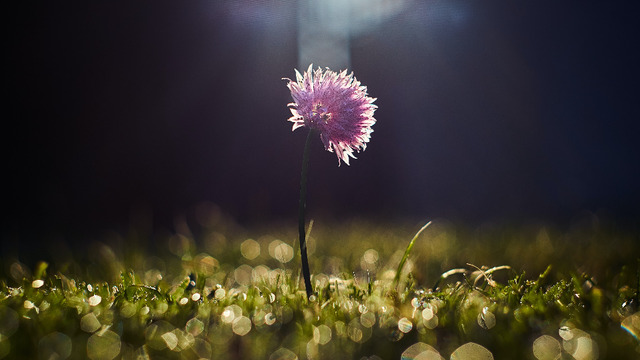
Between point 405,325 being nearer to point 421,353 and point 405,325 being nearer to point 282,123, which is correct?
point 421,353

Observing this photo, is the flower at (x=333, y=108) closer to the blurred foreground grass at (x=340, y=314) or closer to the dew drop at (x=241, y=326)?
the blurred foreground grass at (x=340, y=314)

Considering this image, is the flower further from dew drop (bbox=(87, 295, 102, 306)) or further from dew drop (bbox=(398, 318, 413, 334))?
dew drop (bbox=(87, 295, 102, 306))

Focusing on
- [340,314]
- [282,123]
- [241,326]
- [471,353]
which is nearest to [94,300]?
[241,326]

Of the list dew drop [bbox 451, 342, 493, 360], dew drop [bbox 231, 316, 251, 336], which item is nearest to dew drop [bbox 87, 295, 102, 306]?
dew drop [bbox 231, 316, 251, 336]

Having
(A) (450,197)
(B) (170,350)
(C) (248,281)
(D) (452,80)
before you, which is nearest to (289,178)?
(A) (450,197)

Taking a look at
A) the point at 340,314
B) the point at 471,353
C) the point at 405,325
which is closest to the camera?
the point at 471,353

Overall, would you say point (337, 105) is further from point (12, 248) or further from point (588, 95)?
point (588, 95)

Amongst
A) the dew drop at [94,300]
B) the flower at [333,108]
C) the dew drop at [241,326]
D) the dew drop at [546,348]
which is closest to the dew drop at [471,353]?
the dew drop at [546,348]
